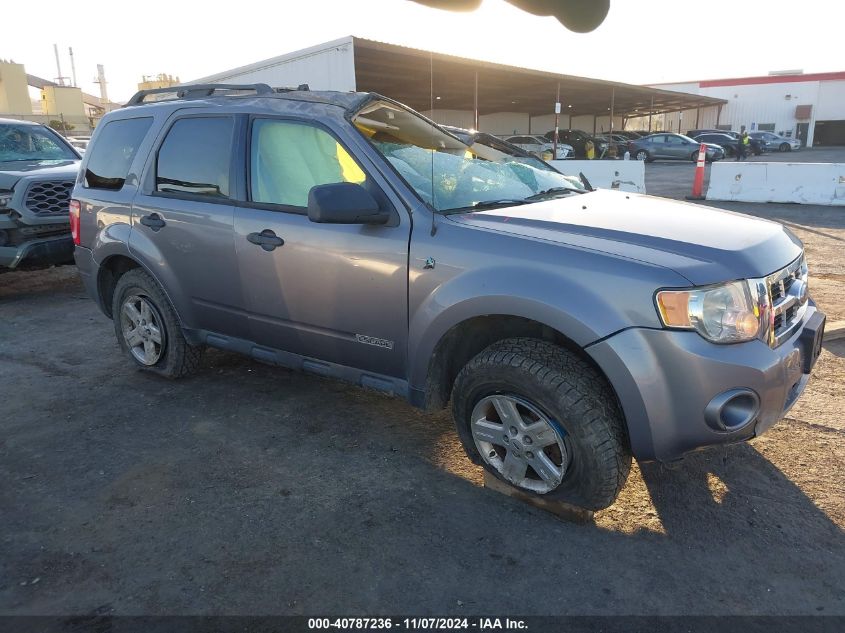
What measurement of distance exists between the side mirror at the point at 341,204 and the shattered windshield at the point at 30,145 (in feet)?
20.4

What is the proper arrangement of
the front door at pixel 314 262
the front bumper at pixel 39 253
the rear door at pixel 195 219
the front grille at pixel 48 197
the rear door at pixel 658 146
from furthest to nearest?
1. the rear door at pixel 658 146
2. the front grille at pixel 48 197
3. the front bumper at pixel 39 253
4. the rear door at pixel 195 219
5. the front door at pixel 314 262

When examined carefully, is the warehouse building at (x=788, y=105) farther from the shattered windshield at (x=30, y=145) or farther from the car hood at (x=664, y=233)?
the car hood at (x=664, y=233)

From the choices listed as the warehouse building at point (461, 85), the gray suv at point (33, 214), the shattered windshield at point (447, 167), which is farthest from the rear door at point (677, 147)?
the shattered windshield at point (447, 167)

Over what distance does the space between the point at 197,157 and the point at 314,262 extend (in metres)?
1.23

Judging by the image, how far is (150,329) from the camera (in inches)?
167

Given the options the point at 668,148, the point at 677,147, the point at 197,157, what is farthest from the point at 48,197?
the point at 668,148

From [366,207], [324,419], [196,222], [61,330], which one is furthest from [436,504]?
[61,330]

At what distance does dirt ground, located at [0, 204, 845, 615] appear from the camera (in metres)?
2.27

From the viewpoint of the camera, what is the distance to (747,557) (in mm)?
2439

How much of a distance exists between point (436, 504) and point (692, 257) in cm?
153

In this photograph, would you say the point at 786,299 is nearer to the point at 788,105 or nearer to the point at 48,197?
the point at 48,197

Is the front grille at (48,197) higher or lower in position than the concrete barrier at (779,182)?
higher

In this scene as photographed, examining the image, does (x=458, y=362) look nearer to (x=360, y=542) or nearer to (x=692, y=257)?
(x=360, y=542)

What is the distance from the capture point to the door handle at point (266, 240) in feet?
10.8
